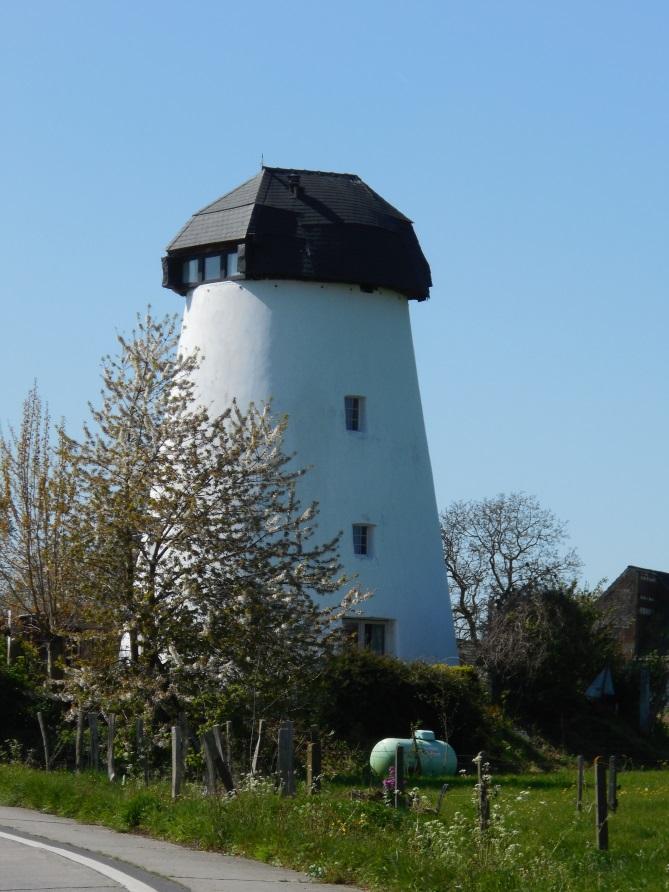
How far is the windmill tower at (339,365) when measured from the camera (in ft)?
106

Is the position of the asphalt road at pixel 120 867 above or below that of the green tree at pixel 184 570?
below

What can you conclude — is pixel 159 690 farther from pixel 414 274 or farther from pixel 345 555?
pixel 414 274

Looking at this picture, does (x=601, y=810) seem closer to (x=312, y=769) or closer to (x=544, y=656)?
(x=312, y=769)

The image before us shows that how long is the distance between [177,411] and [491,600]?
21.0m

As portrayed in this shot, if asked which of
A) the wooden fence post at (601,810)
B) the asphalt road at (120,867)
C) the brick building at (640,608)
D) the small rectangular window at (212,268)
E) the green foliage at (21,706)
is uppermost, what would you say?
the small rectangular window at (212,268)

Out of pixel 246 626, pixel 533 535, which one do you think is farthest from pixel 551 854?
pixel 533 535

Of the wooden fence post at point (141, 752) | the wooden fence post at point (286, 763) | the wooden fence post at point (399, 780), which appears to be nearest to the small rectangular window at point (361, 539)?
the wooden fence post at point (141, 752)

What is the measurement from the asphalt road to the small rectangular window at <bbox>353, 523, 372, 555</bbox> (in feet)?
59.7

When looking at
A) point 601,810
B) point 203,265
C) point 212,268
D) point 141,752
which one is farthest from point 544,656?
point 601,810

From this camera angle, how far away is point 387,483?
3303 centimetres

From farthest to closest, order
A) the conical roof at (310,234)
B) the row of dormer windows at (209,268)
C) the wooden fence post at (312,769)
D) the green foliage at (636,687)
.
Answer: the green foliage at (636,687)
the row of dormer windows at (209,268)
the conical roof at (310,234)
the wooden fence post at (312,769)

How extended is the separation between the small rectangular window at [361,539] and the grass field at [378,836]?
14.6 m

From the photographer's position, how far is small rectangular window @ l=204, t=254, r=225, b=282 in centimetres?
3372

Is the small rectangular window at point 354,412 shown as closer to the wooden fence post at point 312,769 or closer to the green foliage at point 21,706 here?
the green foliage at point 21,706
